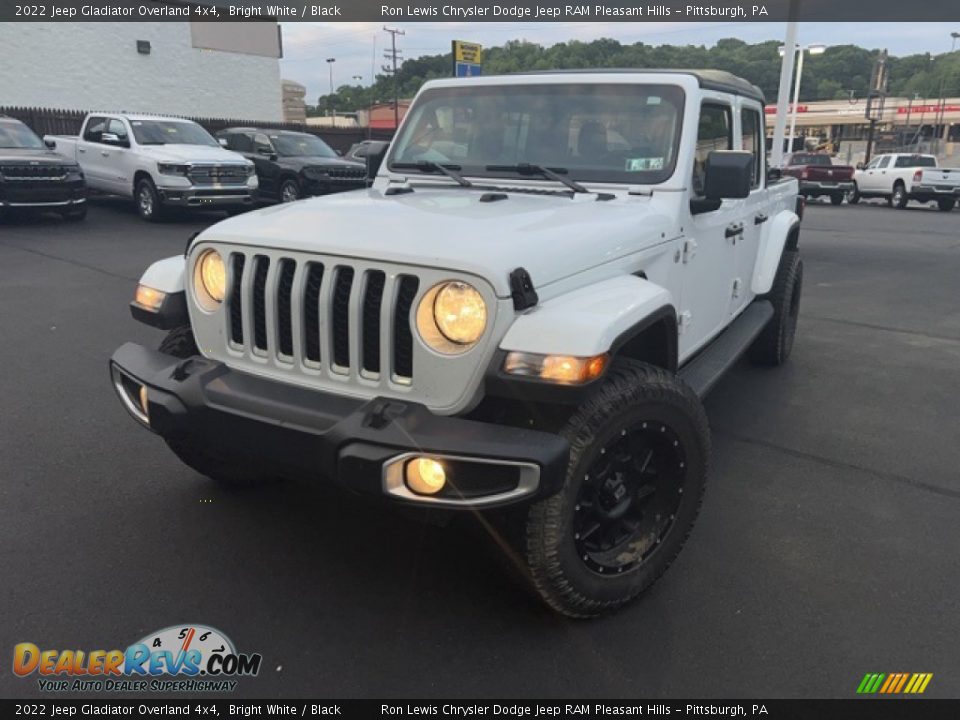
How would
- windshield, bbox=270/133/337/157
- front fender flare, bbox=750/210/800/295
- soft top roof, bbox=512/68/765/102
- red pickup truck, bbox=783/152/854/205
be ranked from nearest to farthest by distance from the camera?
soft top roof, bbox=512/68/765/102 → front fender flare, bbox=750/210/800/295 → windshield, bbox=270/133/337/157 → red pickup truck, bbox=783/152/854/205

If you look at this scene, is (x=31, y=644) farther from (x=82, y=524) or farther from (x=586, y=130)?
(x=586, y=130)

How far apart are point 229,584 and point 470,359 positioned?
142 cm

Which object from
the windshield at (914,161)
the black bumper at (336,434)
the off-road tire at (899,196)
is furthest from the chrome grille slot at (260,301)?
the windshield at (914,161)

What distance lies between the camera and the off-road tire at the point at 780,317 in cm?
561

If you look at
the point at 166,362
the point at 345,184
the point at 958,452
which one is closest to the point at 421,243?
the point at 166,362

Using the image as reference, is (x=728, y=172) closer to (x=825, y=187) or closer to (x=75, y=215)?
(x=75, y=215)

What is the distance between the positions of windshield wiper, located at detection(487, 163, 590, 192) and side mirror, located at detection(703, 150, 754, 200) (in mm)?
567

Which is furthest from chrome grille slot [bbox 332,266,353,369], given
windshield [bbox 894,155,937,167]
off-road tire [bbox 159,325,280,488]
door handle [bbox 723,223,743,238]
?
windshield [bbox 894,155,937,167]

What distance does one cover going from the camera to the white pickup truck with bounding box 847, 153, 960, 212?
22.9 m

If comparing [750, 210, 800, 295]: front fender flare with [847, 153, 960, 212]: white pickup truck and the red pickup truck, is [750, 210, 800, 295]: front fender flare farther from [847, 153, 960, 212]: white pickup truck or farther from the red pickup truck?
[847, 153, 960, 212]: white pickup truck

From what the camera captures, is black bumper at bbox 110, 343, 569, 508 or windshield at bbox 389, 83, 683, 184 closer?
black bumper at bbox 110, 343, 569, 508

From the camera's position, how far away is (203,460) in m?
3.53

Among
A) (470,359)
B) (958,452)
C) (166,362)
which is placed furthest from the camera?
(958,452)

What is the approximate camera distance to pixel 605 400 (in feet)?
8.04
